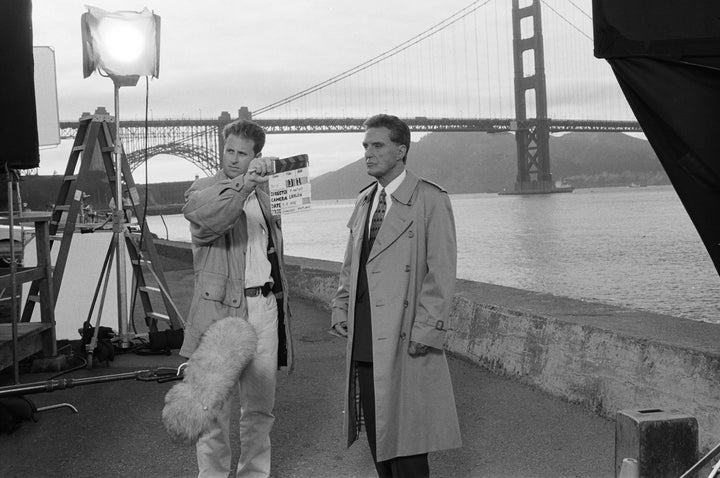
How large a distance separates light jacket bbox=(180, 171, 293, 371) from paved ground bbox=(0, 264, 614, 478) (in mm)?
923

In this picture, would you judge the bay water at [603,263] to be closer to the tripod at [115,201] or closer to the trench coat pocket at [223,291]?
the tripod at [115,201]

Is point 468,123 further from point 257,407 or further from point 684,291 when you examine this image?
point 257,407

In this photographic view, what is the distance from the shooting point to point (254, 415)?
3326 millimetres

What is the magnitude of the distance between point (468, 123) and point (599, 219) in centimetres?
1799

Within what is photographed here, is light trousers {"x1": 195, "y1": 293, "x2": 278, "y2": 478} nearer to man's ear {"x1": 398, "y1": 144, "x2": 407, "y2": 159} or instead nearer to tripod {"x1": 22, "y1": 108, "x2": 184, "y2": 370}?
man's ear {"x1": 398, "y1": 144, "x2": 407, "y2": 159}

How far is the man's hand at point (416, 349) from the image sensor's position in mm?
2898

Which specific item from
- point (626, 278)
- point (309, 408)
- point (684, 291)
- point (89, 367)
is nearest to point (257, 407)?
point (309, 408)

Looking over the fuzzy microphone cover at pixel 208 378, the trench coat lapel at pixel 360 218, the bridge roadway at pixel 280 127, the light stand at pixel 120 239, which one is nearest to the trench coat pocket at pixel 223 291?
the fuzzy microphone cover at pixel 208 378

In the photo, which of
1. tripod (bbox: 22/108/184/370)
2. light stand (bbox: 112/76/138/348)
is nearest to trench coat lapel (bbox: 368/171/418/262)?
tripod (bbox: 22/108/184/370)

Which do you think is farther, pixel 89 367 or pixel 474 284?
pixel 474 284

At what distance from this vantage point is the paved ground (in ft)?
12.3

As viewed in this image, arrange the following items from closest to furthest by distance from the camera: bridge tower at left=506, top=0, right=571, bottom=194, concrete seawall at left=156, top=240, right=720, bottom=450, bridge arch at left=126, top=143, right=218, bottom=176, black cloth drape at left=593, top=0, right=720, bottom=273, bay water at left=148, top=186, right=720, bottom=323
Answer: black cloth drape at left=593, top=0, right=720, bottom=273 < concrete seawall at left=156, top=240, right=720, bottom=450 < bay water at left=148, top=186, right=720, bottom=323 < bridge arch at left=126, top=143, right=218, bottom=176 < bridge tower at left=506, top=0, right=571, bottom=194

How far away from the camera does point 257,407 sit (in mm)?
3312

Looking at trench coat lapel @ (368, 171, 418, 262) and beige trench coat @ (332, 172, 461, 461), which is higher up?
trench coat lapel @ (368, 171, 418, 262)
